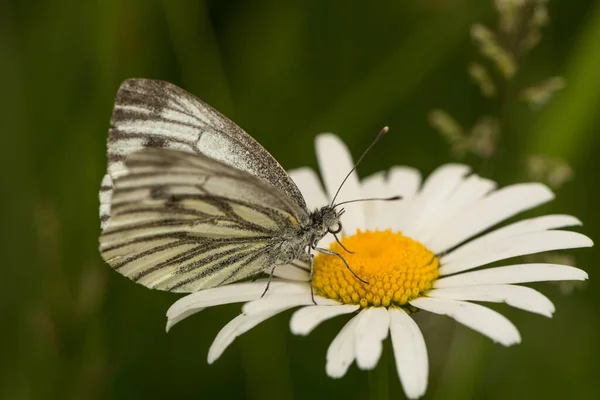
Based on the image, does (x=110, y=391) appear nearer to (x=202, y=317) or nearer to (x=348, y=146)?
(x=202, y=317)

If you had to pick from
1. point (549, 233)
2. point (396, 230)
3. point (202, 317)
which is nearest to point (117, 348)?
point (202, 317)

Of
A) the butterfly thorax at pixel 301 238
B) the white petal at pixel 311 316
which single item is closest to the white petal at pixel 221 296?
the butterfly thorax at pixel 301 238

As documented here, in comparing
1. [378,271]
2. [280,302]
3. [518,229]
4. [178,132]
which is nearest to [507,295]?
A: [378,271]

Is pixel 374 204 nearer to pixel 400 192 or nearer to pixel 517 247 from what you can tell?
pixel 400 192

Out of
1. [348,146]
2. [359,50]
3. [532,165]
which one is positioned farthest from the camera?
[359,50]

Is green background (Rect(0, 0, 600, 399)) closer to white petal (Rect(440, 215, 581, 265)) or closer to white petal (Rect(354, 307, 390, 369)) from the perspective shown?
white petal (Rect(440, 215, 581, 265))

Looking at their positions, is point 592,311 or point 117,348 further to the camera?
point 592,311
